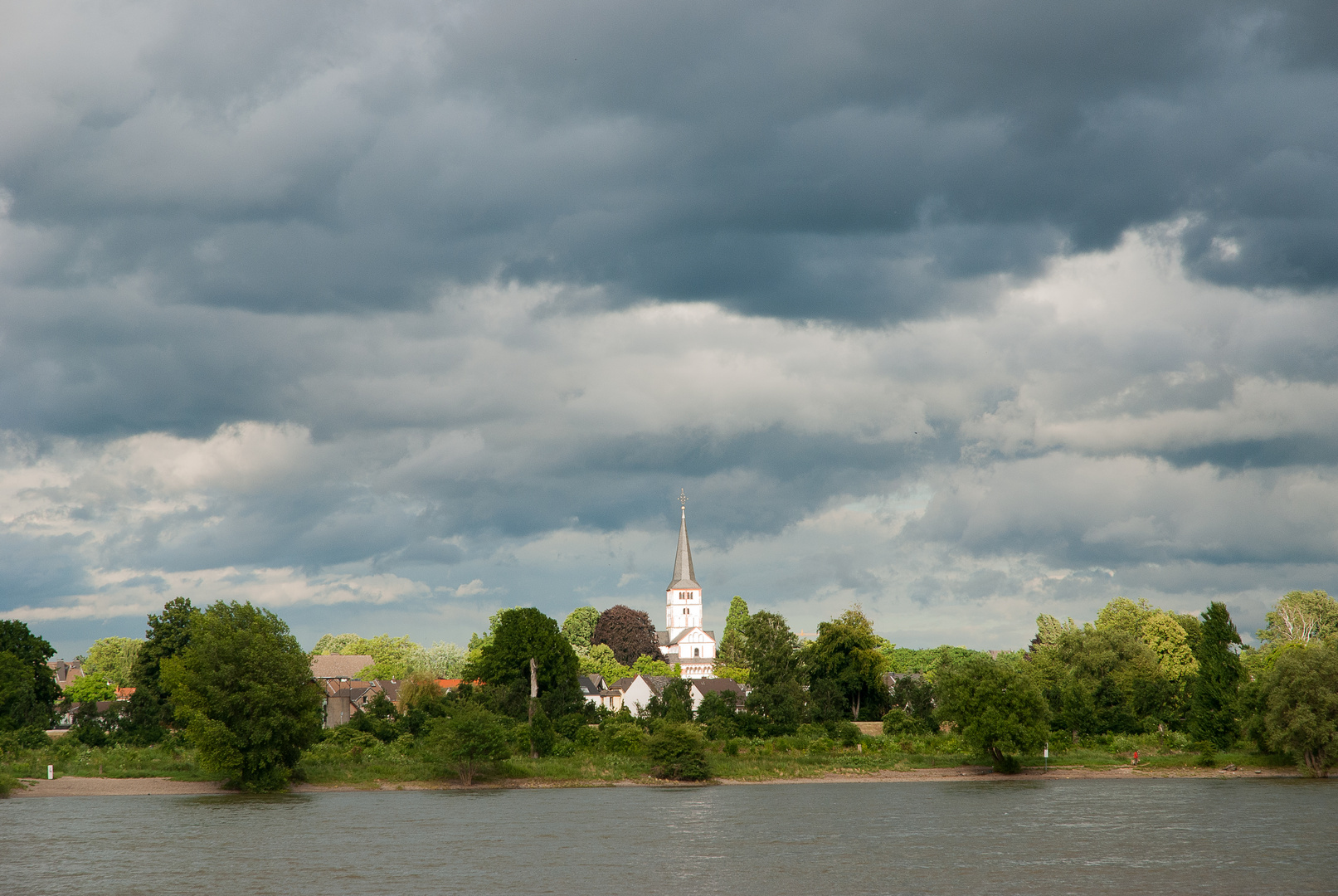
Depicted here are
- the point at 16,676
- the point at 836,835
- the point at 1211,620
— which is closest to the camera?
the point at 836,835

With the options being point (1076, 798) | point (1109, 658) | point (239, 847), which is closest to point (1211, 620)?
point (1109, 658)

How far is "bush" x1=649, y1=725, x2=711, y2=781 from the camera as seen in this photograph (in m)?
79.5

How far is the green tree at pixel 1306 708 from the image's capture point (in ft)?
233

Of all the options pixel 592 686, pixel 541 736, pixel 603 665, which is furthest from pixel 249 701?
pixel 603 665

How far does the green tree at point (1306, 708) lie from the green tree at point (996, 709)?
48.6 feet

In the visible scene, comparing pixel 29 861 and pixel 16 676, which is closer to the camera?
pixel 29 861

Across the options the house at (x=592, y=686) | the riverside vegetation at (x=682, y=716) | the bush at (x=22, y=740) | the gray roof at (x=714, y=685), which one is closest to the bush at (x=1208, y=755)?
the riverside vegetation at (x=682, y=716)

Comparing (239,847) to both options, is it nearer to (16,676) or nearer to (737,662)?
(16,676)

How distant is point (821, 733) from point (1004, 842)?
48.9m

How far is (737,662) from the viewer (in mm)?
188375

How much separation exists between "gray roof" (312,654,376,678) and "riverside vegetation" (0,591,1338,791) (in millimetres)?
50440

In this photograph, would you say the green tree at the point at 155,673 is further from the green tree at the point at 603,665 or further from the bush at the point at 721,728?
the green tree at the point at 603,665

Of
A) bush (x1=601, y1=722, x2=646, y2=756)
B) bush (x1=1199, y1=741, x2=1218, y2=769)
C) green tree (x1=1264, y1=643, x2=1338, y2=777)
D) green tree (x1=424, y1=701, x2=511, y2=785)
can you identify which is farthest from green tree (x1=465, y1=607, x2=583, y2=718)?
green tree (x1=1264, y1=643, x2=1338, y2=777)

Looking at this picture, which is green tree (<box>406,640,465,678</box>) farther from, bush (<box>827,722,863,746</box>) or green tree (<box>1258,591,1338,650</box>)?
green tree (<box>1258,591,1338,650</box>)
